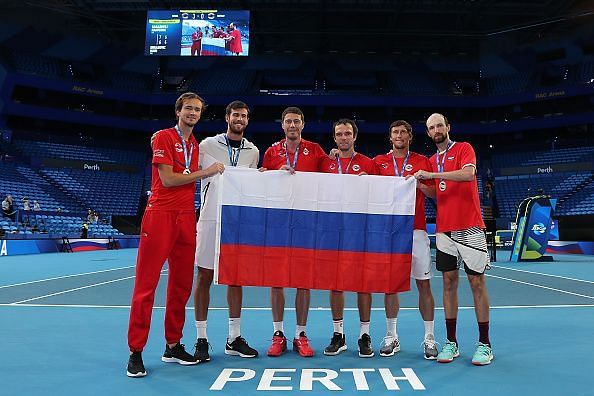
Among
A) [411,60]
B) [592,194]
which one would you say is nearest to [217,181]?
[592,194]

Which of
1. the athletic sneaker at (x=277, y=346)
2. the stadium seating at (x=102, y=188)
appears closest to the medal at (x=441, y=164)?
the athletic sneaker at (x=277, y=346)

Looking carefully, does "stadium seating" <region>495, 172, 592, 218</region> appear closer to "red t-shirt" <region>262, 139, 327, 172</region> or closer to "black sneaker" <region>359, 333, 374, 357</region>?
"red t-shirt" <region>262, 139, 327, 172</region>

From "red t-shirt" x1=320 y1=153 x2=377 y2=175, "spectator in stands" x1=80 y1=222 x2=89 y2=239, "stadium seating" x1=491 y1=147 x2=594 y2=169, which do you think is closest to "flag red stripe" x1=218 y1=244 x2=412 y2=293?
"red t-shirt" x1=320 y1=153 x2=377 y2=175

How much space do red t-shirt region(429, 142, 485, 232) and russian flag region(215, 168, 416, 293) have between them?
1.02 feet

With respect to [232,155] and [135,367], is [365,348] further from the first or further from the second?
[232,155]

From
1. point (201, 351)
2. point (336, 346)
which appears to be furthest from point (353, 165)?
point (201, 351)

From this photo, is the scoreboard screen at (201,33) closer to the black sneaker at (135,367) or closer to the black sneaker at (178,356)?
the black sneaker at (178,356)

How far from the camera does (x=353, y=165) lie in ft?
16.2

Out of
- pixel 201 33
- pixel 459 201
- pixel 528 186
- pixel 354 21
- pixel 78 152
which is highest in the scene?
pixel 354 21

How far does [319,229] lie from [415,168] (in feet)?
3.82

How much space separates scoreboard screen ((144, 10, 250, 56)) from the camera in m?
27.8

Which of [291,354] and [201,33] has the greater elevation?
[201,33]

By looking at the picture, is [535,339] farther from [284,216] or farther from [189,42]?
[189,42]

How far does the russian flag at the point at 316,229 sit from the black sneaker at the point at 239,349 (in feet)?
1.80
